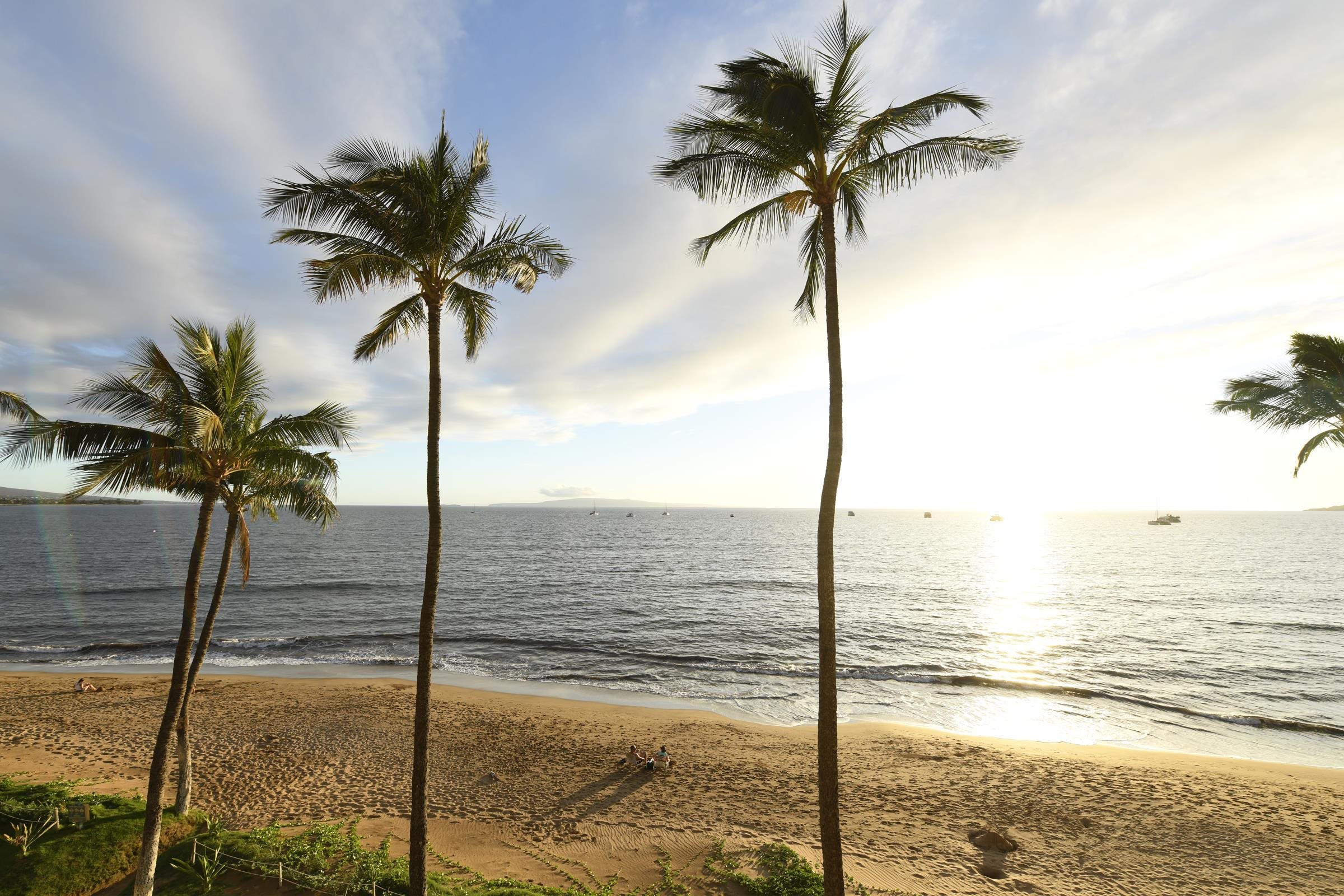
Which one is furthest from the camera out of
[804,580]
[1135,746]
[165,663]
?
[804,580]

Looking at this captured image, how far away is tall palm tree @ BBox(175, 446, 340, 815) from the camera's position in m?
11.6

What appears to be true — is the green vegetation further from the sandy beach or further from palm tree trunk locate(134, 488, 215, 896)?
the sandy beach

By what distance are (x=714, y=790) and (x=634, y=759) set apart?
9.78 ft

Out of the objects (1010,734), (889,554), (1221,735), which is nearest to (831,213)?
(1010,734)

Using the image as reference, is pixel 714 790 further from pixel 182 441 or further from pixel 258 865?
pixel 182 441

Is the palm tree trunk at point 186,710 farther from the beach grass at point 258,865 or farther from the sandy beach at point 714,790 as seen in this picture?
the sandy beach at point 714,790

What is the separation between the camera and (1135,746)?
22000 millimetres

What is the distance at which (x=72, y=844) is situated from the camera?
10.9m

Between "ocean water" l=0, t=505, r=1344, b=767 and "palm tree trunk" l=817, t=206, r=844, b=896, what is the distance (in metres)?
17.5

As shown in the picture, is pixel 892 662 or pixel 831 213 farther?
pixel 892 662

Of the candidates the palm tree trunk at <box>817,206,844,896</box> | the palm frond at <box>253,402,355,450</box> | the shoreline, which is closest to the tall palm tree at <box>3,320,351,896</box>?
the palm frond at <box>253,402,355,450</box>

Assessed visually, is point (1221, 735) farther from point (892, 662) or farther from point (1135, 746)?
point (892, 662)

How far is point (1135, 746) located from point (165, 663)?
46394mm

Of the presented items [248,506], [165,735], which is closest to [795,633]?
[248,506]
